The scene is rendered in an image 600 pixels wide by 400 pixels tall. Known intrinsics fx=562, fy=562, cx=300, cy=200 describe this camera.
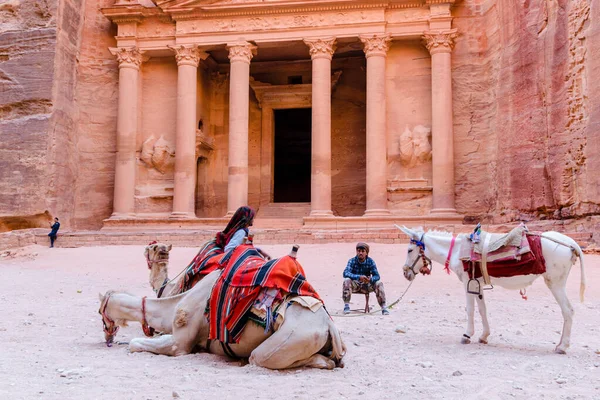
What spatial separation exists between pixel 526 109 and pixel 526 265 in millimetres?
13172

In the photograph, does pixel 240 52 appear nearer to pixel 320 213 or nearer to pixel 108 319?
pixel 320 213

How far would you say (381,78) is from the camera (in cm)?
2062

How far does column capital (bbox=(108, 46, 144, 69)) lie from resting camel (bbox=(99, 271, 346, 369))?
18.4 m

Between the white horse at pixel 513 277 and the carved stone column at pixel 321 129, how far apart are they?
13.5 metres

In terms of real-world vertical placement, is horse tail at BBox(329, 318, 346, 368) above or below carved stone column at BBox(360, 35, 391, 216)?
below

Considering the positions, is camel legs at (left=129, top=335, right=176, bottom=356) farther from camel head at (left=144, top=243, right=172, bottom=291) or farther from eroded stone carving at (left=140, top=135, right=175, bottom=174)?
eroded stone carving at (left=140, top=135, right=175, bottom=174)

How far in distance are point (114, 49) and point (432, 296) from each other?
17.3m

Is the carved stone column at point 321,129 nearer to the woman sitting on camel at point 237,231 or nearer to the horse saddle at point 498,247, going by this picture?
the horse saddle at point 498,247

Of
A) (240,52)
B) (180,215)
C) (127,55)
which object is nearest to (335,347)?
(180,215)

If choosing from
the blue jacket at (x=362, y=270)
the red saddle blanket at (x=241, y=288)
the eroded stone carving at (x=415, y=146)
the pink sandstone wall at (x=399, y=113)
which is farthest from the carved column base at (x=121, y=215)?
the red saddle blanket at (x=241, y=288)

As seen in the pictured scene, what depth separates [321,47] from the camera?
2097 centimetres

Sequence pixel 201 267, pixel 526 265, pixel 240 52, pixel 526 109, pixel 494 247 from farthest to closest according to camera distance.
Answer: pixel 240 52
pixel 526 109
pixel 494 247
pixel 526 265
pixel 201 267

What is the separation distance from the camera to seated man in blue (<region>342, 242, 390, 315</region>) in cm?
860

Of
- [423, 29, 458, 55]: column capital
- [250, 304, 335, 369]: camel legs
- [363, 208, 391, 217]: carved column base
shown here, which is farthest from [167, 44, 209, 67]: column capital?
[250, 304, 335, 369]: camel legs
